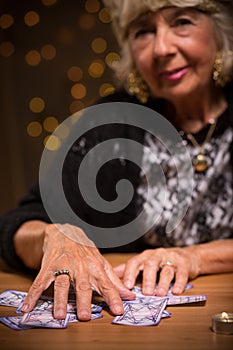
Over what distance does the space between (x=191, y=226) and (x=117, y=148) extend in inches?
14.5

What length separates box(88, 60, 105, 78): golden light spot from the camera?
4430 millimetres

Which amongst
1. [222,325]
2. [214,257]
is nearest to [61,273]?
[222,325]

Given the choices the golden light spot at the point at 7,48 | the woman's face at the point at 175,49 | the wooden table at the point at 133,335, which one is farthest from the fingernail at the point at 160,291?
the golden light spot at the point at 7,48

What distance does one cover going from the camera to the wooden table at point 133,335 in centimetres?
111

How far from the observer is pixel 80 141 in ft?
7.12

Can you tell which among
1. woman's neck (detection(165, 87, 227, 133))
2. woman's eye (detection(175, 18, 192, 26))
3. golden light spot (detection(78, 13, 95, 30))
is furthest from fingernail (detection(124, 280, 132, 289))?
golden light spot (detection(78, 13, 95, 30))

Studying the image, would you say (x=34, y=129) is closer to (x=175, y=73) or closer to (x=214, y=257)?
(x=175, y=73)

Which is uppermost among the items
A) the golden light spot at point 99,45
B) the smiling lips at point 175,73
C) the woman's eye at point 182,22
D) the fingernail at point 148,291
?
the golden light spot at point 99,45

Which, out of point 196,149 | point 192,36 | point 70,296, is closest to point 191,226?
point 196,149

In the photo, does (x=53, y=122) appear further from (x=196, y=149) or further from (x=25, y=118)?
(x=196, y=149)

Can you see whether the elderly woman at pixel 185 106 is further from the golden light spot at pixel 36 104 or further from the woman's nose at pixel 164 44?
the golden light spot at pixel 36 104

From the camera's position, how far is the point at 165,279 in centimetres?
153

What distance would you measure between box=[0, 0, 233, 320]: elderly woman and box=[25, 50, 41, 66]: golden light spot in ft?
7.64

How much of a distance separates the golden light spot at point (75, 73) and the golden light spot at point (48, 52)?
0.54 ft
